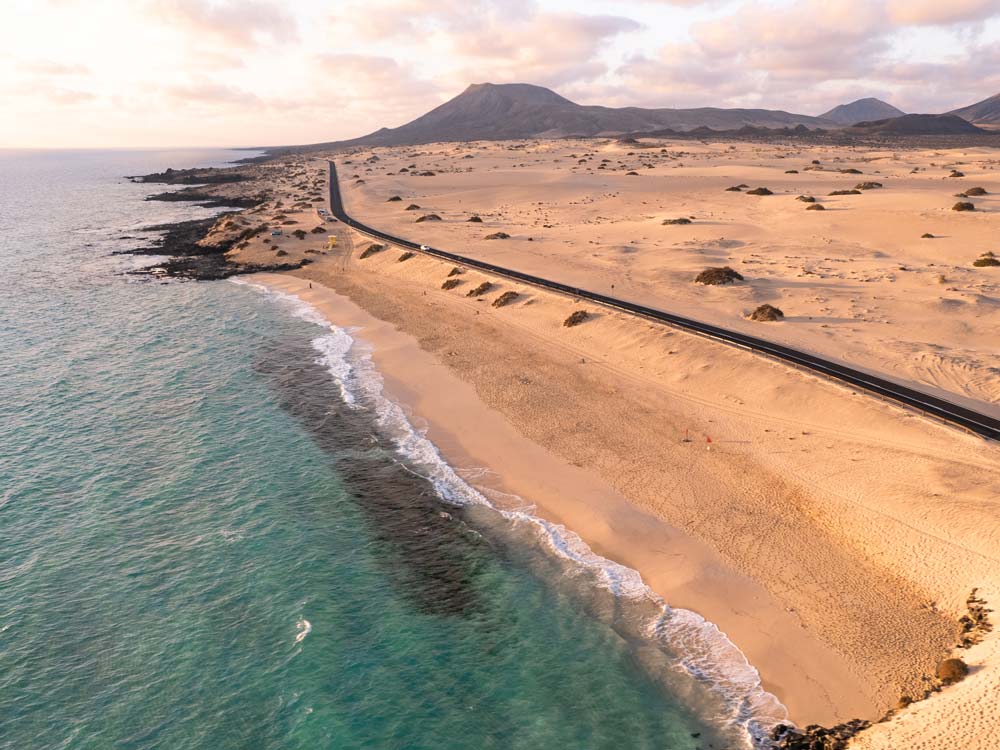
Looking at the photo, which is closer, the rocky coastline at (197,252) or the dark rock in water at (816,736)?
the dark rock in water at (816,736)

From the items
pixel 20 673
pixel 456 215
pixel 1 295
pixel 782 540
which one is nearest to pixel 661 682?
pixel 782 540

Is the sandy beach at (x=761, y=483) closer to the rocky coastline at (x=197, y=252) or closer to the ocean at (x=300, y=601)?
the ocean at (x=300, y=601)

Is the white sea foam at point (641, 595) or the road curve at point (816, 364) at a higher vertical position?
the road curve at point (816, 364)

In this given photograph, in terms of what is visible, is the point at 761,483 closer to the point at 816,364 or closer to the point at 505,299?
the point at 816,364

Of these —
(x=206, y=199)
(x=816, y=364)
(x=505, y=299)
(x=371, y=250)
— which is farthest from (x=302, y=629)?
(x=206, y=199)

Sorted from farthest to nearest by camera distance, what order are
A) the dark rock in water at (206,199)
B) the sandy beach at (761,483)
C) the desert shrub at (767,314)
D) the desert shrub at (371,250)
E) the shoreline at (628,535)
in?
the dark rock in water at (206,199)
the desert shrub at (371,250)
the desert shrub at (767,314)
the sandy beach at (761,483)
the shoreline at (628,535)

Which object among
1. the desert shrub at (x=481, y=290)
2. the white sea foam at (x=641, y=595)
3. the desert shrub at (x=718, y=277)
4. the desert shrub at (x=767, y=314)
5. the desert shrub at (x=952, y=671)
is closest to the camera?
the desert shrub at (x=952, y=671)

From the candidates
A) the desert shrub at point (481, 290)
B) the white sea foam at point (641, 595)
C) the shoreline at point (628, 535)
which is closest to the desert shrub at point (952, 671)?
the shoreline at point (628, 535)
